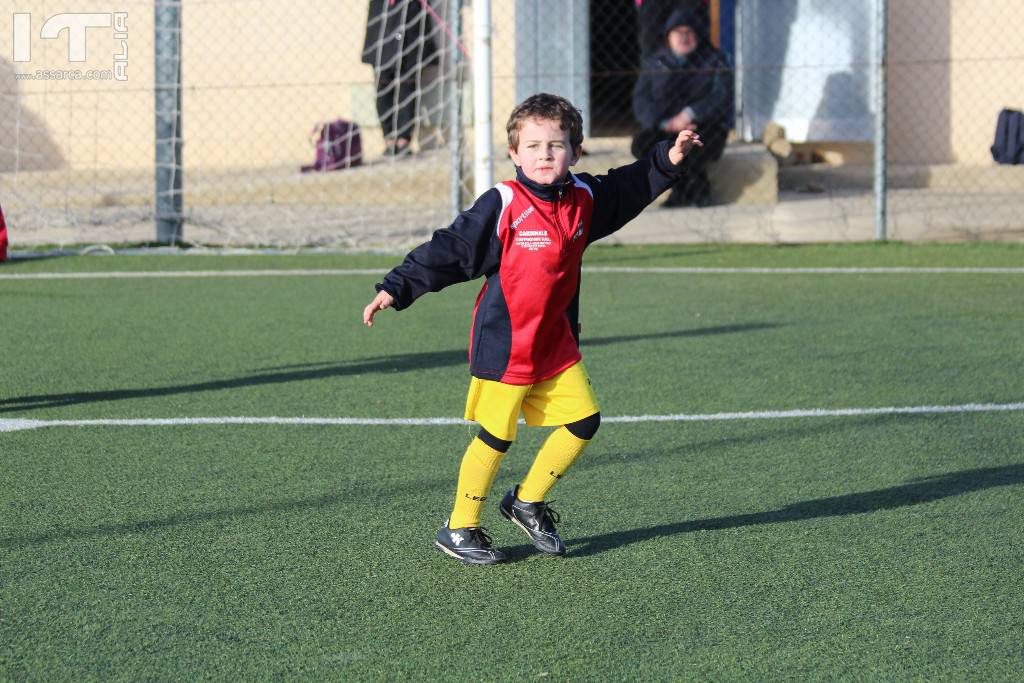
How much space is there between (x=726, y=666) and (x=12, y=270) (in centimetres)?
790

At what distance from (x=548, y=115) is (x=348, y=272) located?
6.22 meters

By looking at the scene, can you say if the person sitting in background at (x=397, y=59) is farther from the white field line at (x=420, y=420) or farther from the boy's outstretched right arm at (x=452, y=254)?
the boy's outstretched right arm at (x=452, y=254)

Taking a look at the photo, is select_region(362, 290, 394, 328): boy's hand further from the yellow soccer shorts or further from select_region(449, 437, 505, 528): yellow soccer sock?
select_region(449, 437, 505, 528): yellow soccer sock

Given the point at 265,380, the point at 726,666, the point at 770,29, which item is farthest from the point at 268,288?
the point at 770,29

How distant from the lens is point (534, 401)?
13.3 ft

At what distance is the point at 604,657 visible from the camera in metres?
3.29

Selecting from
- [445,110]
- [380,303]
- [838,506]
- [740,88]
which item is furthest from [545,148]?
[740,88]

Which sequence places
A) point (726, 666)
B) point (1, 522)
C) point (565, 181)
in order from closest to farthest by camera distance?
point (726, 666)
point (565, 181)
point (1, 522)

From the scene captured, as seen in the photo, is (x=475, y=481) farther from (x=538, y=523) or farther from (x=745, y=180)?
(x=745, y=180)

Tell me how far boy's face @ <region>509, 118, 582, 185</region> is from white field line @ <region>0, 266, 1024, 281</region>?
6027mm

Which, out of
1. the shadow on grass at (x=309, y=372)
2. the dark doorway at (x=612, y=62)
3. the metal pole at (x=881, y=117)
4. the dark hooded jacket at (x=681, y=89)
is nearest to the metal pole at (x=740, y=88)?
the dark doorway at (x=612, y=62)

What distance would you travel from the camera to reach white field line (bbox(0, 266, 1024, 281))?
9680mm

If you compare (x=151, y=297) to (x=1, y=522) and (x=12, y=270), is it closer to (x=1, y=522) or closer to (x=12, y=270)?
(x=12, y=270)

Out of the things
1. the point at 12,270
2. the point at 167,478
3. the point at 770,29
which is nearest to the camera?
the point at 167,478
